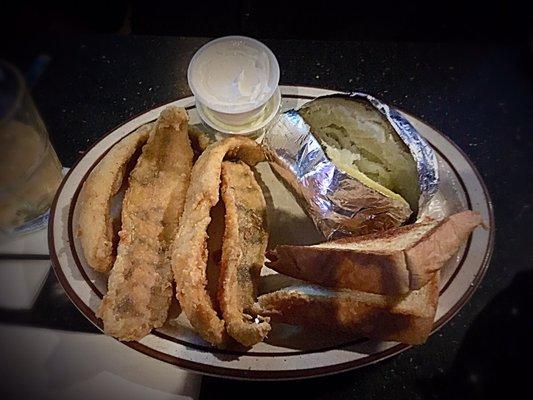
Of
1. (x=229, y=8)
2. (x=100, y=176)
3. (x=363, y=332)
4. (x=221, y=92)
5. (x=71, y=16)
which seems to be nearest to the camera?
(x=71, y=16)

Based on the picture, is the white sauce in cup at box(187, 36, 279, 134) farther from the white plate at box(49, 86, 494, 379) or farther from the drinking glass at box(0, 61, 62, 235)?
the drinking glass at box(0, 61, 62, 235)

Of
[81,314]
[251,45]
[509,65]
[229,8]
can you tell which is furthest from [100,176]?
[509,65]

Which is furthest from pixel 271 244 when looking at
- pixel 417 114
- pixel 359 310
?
pixel 417 114

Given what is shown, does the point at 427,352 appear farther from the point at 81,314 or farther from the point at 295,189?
the point at 81,314

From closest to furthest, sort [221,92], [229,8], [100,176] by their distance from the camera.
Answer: [100,176] → [221,92] → [229,8]

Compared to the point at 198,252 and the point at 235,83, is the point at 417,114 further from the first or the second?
the point at 198,252
